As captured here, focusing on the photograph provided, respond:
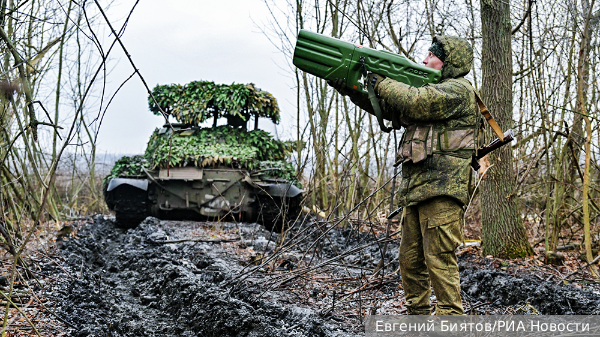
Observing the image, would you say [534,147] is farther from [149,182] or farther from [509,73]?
[149,182]

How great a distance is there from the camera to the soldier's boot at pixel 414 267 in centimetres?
322

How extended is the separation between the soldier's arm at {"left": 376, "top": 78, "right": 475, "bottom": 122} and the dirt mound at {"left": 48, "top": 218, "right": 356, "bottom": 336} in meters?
1.46

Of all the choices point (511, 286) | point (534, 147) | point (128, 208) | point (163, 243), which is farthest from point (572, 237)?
point (128, 208)

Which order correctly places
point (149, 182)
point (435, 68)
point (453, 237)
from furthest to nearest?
point (149, 182) → point (435, 68) → point (453, 237)

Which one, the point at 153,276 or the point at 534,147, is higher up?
the point at 534,147

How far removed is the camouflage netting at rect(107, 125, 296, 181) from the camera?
8922mm

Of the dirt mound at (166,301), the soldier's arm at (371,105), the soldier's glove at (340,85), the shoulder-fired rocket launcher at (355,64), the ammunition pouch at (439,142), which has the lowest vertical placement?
the dirt mound at (166,301)

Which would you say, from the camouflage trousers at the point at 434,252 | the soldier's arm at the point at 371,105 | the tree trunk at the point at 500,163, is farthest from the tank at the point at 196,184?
the camouflage trousers at the point at 434,252

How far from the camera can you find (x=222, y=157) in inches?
356

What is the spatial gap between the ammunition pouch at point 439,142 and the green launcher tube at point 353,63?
1.02 feet

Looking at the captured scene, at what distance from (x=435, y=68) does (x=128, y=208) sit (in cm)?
704

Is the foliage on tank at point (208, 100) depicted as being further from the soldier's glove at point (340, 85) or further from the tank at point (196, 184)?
the soldier's glove at point (340, 85)

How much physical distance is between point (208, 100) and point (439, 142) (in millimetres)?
7572

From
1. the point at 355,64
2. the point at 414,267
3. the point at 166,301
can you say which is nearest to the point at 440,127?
the point at 355,64
